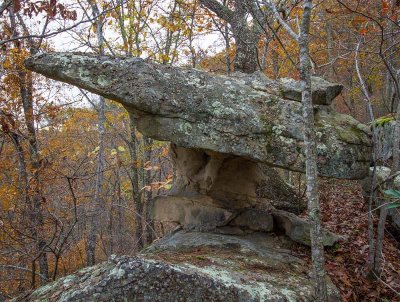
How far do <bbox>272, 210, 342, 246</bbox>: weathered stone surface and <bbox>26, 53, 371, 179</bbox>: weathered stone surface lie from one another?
3.82ft

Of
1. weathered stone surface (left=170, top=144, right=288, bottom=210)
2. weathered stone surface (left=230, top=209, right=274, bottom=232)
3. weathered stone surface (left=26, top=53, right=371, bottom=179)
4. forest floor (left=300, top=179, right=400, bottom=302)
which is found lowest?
forest floor (left=300, top=179, right=400, bottom=302)

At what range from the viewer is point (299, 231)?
18.0 ft

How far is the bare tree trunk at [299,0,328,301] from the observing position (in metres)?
3.71

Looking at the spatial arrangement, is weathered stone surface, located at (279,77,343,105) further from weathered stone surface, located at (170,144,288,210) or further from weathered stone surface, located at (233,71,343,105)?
weathered stone surface, located at (170,144,288,210)

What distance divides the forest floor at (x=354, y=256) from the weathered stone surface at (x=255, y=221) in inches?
37.9

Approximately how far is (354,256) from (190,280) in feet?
9.89

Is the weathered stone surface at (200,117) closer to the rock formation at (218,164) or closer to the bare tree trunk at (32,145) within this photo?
the rock formation at (218,164)

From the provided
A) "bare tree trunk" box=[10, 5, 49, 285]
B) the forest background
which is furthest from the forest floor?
"bare tree trunk" box=[10, 5, 49, 285]

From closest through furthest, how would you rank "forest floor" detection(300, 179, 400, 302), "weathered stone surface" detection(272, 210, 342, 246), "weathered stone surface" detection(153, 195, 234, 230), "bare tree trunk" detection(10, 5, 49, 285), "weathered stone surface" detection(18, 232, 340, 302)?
"weathered stone surface" detection(18, 232, 340, 302) < "forest floor" detection(300, 179, 400, 302) < "weathered stone surface" detection(272, 210, 342, 246) < "weathered stone surface" detection(153, 195, 234, 230) < "bare tree trunk" detection(10, 5, 49, 285)

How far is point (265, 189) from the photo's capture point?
650cm

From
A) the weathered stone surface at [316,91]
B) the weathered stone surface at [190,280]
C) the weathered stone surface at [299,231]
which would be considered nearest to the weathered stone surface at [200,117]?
the weathered stone surface at [316,91]

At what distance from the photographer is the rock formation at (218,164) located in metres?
A: 3.49

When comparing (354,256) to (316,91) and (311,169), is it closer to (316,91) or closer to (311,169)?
(311,169)

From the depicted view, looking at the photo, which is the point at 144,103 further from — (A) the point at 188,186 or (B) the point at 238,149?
(A) the point at 188,186
